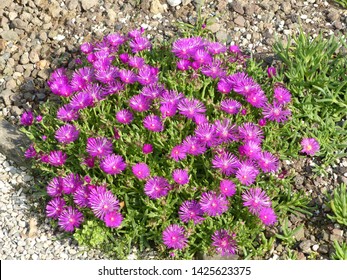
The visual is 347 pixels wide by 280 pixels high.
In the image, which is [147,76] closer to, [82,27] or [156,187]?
[156,187]

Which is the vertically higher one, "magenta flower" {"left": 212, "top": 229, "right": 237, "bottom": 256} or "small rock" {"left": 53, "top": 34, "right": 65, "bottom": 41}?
"magenta flower" {"left": 212, "top": 229, "right": 237, "bottom": 256}

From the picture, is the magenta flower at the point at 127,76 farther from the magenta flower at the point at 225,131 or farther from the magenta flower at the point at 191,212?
the magenta flower at the point at 191,212

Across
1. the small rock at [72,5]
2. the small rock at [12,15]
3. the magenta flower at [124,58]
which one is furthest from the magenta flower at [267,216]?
the small rock at [12,15]

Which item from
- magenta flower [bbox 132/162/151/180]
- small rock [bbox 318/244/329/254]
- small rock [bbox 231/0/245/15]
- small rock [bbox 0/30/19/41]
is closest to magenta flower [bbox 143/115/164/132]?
magenta flower [bbox 132/162/151/180]

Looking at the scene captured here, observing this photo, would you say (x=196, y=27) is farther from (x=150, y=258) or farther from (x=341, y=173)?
(x=150, y=258)

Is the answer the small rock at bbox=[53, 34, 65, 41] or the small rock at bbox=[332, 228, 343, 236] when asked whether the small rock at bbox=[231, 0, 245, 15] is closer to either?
the small rock at bbox=[53, 34, 65, 41]

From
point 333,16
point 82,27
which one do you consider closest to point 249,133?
point 333,16
